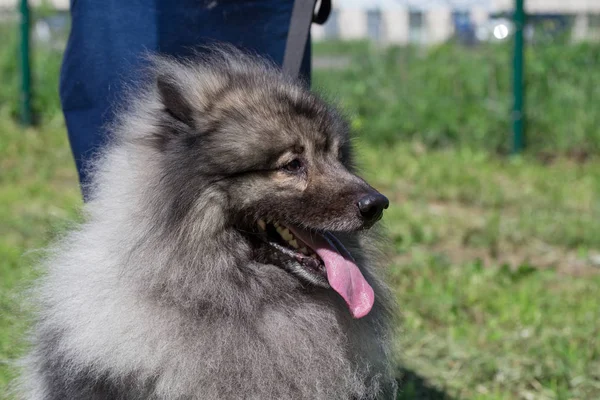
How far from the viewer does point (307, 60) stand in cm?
347

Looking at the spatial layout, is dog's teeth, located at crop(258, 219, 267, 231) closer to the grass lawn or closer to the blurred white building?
the grass lawn

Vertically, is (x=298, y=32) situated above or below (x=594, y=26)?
above

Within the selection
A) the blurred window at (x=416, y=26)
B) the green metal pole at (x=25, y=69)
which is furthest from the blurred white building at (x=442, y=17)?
the green metal pole at (x=25, y=69)

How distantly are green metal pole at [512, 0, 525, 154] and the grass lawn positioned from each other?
296 millimetres

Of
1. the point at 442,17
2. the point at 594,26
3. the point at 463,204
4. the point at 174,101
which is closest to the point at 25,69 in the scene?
the point at 442,17

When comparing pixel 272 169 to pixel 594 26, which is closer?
pixel 272 169

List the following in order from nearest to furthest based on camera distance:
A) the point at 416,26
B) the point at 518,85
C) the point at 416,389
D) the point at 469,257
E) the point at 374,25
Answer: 1. the point at 416,389
2. the point at 469,257
3. the point at 518,85
4. the point at 416,26
5. the point at 374,25

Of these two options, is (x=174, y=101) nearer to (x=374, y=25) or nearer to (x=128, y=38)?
(x=128, y=38)

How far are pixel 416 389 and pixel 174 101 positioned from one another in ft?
Result: 6.62

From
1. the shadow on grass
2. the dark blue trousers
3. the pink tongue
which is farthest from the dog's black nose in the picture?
the shadow on grass

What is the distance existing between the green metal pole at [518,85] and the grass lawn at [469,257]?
A: 0.30 metres

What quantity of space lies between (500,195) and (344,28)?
3.59 m

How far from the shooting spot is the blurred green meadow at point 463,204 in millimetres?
3846

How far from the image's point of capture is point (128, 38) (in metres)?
3.21
